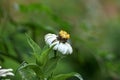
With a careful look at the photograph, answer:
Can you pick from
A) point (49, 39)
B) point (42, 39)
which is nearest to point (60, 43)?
point (49, 39)

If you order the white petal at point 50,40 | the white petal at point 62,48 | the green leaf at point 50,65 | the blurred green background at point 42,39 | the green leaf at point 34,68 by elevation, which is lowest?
the green leaf at point 34,68

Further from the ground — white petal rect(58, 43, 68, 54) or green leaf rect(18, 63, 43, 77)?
white petal rect(58, 43, 68, 54)

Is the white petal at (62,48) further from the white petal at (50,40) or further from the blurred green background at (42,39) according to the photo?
the blurred green background at (42,39)

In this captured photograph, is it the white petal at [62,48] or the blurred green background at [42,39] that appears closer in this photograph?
the white petal at [62,48]

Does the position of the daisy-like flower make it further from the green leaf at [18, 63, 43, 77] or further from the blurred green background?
the blurred green background

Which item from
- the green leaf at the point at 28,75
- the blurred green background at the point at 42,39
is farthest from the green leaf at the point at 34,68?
the blurred green background at the point at 42,39

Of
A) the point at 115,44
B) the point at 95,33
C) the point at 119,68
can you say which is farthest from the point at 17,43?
the point at 115,44

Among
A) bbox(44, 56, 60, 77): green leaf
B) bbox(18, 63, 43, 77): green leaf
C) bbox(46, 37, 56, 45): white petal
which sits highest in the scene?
bbox(46, 37, 56, 45): white petal

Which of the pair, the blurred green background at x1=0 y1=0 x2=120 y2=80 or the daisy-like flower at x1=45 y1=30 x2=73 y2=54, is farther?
the blurred green background at x1=0 y1=0 x2=120 y2=80

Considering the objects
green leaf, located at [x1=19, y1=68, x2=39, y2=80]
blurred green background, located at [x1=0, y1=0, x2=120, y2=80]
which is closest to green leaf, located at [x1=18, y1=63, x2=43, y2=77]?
green leaf, located at [x1=19, y1=68, x2=39, y2=80]
